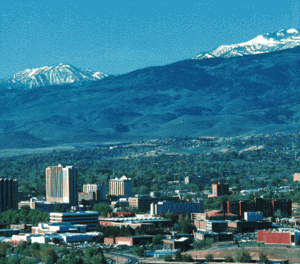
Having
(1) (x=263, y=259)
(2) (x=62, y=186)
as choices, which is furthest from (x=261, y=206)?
(1) (x=263, y=259)

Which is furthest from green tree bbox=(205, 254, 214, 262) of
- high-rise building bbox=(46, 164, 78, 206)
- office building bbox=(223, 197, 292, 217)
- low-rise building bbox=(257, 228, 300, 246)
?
high-rise building bbox=(46, 164, 78, 206)

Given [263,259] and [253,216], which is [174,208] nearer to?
[253,216]

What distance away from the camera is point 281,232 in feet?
305

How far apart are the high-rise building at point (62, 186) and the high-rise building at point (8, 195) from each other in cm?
1012

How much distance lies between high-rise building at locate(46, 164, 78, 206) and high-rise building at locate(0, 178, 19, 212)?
1012 centimetres

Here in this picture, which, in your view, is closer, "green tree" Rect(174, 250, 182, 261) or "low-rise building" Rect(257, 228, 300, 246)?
"green tree" Rect(174, 250, 182, 261)

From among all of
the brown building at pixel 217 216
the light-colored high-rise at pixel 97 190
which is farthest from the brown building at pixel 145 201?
the brown building at pixel 217 216

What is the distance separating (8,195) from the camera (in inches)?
5782

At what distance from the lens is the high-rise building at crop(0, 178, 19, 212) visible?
14538 centimetres

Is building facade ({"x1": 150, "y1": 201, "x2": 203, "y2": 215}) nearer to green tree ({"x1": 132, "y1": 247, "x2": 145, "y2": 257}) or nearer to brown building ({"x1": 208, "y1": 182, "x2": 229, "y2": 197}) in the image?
brown building ({"x1": 208, "y1": 182, "x2": 229, "y2": 197})

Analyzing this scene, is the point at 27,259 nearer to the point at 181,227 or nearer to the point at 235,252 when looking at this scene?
the point at 235,252

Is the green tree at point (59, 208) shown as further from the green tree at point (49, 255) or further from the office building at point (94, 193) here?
the green tree at point (49, 255)

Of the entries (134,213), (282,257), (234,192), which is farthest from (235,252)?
(234,192)

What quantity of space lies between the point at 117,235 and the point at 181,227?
28.3ft
